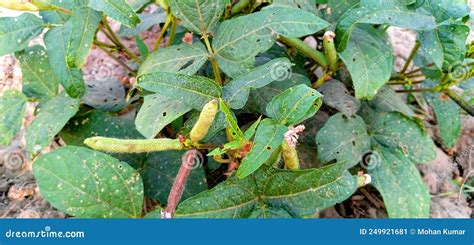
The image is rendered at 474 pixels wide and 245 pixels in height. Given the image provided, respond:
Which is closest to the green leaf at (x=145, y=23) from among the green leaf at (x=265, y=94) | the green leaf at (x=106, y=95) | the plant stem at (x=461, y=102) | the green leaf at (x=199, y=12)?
the green leaf at (x=106, y=95)

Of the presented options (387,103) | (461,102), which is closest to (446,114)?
(461,102)

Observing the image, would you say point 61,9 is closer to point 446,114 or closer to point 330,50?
point 330,50

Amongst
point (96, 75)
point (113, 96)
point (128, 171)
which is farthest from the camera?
point (96, 75)

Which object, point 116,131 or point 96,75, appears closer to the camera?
point 116,131

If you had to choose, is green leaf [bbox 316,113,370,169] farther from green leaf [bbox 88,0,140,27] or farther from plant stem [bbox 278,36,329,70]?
green leaf [bbox 88,0,140,27]

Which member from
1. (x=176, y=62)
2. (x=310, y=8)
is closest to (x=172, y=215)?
(x=176, y=62)

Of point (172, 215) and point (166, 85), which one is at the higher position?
point (166, 85)

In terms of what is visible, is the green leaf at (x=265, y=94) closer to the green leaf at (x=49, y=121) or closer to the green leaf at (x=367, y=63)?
the green leaf at (x=367, y=63)

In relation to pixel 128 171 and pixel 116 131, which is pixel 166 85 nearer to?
pixel 128 171

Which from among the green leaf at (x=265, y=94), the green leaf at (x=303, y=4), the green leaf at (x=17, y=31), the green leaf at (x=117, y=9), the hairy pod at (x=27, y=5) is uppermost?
the green leaf at (x=117, y=9)
